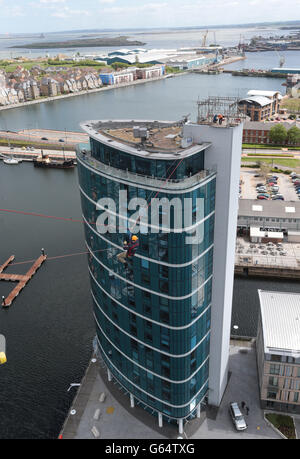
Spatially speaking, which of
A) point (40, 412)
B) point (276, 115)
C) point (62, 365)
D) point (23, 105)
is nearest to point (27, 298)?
point (62, 365)

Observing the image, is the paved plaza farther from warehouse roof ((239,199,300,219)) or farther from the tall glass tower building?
warehouse roof ((239,199,300,219))

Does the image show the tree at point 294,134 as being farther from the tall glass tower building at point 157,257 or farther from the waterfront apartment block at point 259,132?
the tall glass tower building at point 157,257

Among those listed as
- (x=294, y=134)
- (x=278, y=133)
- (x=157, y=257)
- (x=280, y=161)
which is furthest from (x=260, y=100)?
(x=157, y=257)

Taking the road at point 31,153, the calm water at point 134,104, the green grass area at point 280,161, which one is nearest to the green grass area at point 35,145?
the road at point 31,153

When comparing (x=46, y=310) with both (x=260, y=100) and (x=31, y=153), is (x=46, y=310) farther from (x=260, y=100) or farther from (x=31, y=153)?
(x=260, y=100)

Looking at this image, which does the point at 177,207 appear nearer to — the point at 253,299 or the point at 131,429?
the point at 131,429

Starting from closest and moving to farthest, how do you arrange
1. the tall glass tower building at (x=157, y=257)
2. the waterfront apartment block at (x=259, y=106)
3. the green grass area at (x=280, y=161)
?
the tall glass tower building at (x=157, y=257)
the green grass area at (x=280, y=161)
the waterfront apartment block at (x=259, y=106)

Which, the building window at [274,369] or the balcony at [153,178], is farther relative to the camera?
the building window at [274,369]
